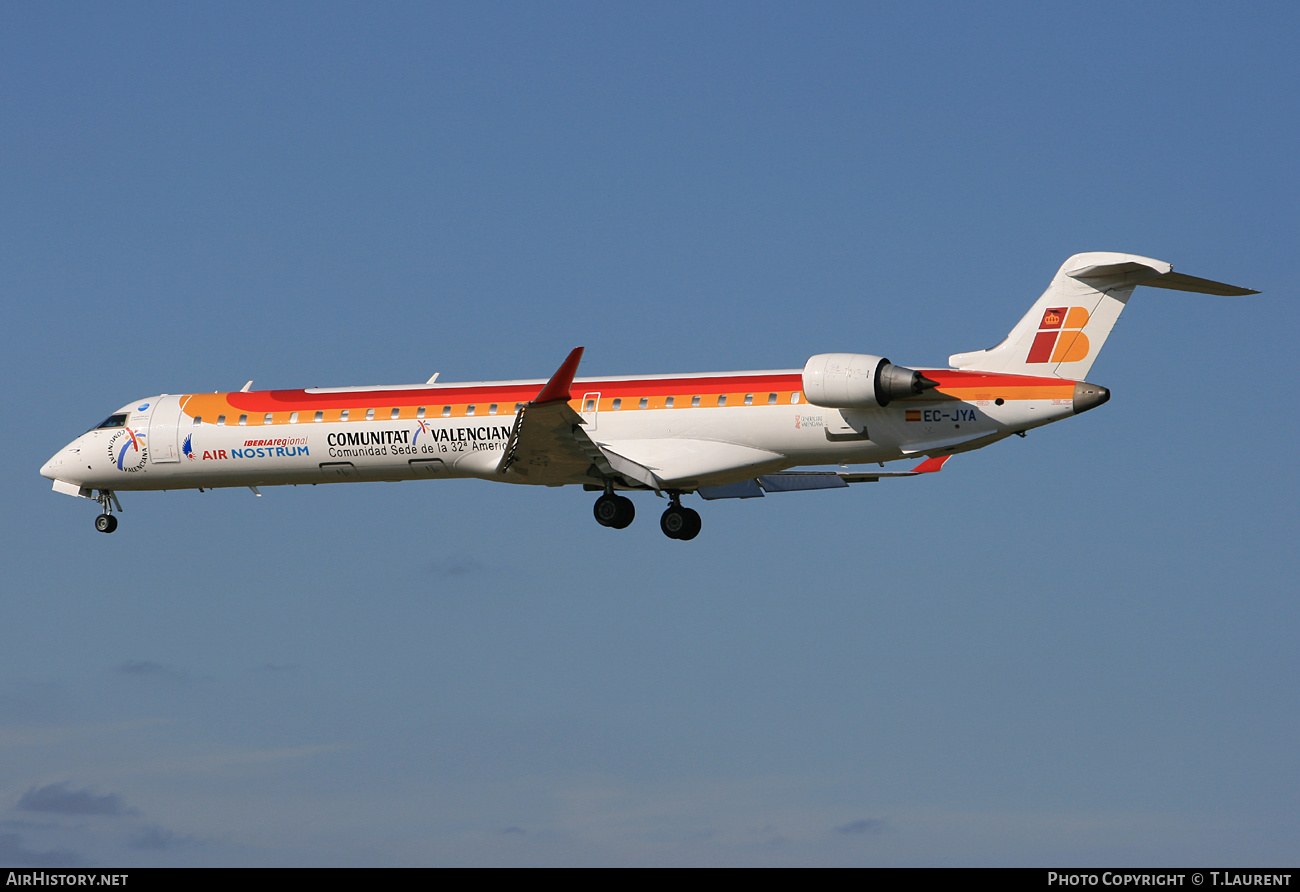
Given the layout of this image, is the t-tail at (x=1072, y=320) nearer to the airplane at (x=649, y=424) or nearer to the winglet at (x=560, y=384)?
the airplane at (x=649, y=424)

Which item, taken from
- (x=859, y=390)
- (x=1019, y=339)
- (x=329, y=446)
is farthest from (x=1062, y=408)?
Result: (x=329, y=446)

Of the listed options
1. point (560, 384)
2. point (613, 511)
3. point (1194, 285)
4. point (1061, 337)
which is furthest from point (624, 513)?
point (1194, 285)

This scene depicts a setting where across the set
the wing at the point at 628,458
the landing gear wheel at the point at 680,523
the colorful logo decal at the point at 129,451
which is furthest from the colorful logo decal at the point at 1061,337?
the colorful logo decal at the point at 129,451

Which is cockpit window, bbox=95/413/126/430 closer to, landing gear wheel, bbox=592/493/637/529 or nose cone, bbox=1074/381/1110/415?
landing gear wheel, bbox=592/493/637/529

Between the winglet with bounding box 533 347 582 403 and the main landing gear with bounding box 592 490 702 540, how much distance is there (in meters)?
3.64

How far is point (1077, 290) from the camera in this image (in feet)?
97.7

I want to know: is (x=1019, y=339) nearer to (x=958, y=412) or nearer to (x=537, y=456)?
(x=958, y=412)

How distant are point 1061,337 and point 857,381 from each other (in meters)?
3.97

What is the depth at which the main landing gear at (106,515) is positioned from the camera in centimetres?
3575

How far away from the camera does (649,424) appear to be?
31.6 meters

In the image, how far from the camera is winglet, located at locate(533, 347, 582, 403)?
2872 centimetres

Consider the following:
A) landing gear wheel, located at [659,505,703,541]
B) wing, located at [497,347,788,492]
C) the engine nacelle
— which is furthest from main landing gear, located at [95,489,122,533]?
the engine nacelle

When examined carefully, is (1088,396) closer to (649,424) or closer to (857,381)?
(857,381)
